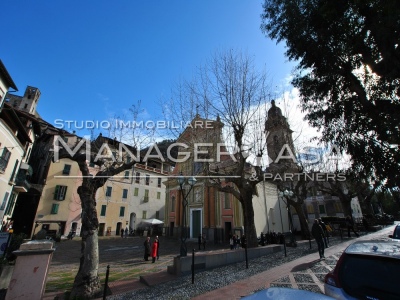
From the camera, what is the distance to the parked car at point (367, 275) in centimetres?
266

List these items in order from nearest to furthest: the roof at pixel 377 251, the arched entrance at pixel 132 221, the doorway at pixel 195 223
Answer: the roof at pixel 377 251 → the doorway at pixel 195 223 → the arched entrance at pixel 132 221

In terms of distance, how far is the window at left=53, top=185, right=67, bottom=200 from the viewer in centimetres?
2962

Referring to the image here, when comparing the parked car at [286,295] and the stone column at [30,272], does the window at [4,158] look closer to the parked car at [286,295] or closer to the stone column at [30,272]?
the stone column at [30,272]

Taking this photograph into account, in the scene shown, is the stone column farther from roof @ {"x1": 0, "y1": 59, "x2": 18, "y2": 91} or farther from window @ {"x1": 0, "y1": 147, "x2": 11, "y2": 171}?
roof @ {"x1": 0, "y1": 59, "x2": 18, "y2": 91}

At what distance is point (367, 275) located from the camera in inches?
113

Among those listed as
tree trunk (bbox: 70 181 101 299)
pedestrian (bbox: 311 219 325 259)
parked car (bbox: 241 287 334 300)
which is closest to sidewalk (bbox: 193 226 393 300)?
pedestrian (bbox: 311 219 325 259)

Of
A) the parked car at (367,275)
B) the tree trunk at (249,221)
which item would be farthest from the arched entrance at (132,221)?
the parked car at (367,275)

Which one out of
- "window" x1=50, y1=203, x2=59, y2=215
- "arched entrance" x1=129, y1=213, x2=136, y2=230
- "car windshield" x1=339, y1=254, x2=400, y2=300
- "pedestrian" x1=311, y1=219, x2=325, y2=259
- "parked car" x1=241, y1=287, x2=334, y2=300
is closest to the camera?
"parked car" x1=241, y1=287, x2=334, y2=300

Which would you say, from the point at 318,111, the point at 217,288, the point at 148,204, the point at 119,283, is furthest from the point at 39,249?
the point at 148,204

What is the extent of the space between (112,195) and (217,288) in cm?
3338

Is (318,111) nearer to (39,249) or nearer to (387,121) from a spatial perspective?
(387,121)

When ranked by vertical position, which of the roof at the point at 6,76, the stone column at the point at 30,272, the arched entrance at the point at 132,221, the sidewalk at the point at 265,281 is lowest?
the sidewalk at the point at 265,281

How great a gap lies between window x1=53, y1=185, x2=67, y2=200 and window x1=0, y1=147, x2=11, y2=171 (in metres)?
14.7

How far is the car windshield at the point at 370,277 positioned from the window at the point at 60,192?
115ft
